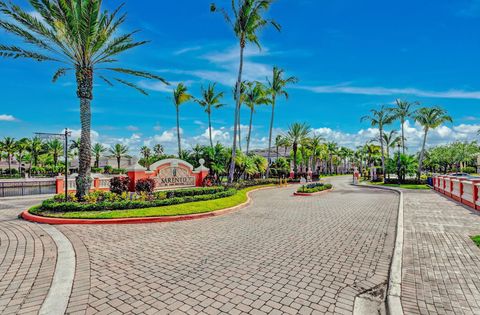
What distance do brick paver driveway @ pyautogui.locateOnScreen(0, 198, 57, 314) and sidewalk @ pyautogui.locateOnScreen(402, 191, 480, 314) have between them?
5732 mm

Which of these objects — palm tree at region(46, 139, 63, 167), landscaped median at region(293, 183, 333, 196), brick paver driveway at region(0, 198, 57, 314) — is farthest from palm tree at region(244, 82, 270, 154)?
palm tree at region(46, 139, 63, 167)

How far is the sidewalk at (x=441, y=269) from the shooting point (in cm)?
419

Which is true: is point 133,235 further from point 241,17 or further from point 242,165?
point 242,165

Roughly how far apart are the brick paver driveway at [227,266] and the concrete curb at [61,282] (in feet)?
0.45

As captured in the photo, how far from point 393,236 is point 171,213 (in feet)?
26.4

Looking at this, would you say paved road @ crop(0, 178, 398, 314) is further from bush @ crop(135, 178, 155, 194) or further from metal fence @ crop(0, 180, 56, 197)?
metal fence @ crop(0, 180, 56, 197)

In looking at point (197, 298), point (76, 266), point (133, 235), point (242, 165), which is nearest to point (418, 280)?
point (197, 298)

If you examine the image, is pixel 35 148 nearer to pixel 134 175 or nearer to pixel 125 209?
pixel 134 175

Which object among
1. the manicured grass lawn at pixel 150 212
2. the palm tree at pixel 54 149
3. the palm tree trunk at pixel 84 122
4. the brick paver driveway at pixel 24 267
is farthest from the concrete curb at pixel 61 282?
the palm tree at pixel 54 149

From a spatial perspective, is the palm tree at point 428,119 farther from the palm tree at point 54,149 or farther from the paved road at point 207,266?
the palm tree at point 54,149

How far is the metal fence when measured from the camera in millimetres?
18453

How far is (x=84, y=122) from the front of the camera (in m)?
13.7

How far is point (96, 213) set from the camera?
10.7 m

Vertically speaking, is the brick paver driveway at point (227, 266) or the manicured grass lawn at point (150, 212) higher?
the manicured grass lawn at point (150, 212)
